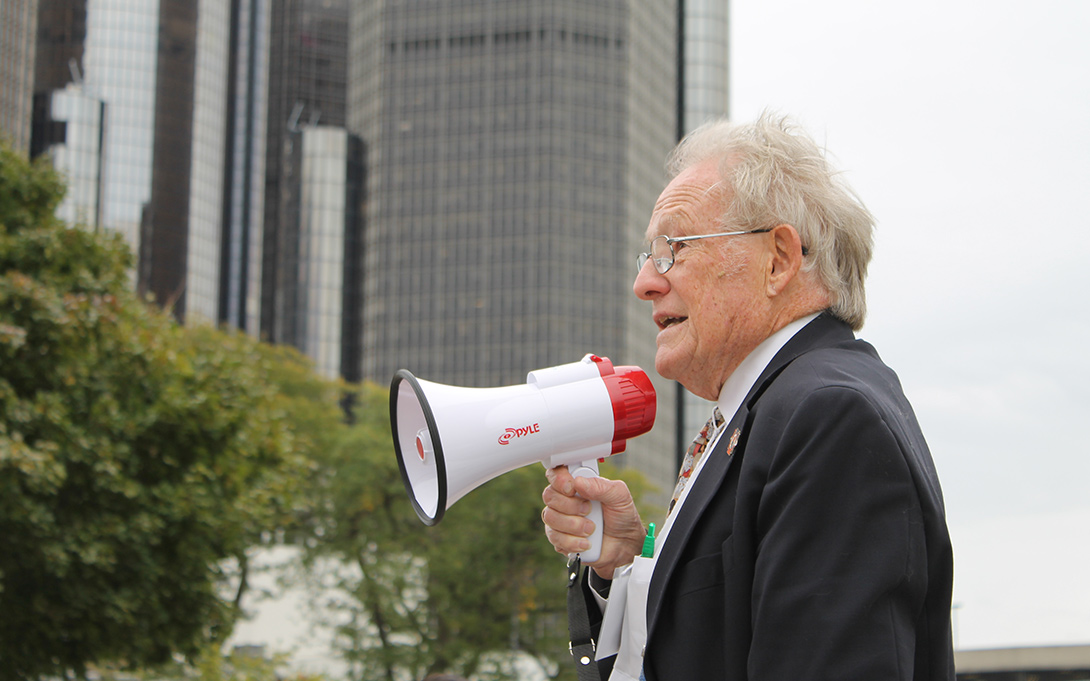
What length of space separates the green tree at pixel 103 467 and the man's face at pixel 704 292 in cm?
1147

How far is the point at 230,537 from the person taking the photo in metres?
15.5

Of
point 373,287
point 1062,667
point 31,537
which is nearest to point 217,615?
point 31,537

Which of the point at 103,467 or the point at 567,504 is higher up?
the point at 567,504

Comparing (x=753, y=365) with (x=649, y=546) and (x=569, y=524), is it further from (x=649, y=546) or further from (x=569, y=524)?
(x=569, y=524)

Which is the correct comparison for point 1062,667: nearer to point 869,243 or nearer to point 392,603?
point 392,603

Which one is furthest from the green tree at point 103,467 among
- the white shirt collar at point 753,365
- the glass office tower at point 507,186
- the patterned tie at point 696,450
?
the glass office tower at point 507,186

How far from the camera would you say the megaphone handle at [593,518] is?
273cm

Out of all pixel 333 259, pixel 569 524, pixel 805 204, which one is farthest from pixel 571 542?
pixel 333 259

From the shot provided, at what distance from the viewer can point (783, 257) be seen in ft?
8.16

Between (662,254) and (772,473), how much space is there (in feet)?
2.25

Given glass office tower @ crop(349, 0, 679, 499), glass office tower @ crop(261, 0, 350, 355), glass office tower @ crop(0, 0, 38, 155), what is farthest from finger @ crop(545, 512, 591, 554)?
glass office tower @ crop(261, 0, 350, 355)

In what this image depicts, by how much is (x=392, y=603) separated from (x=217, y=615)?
16.6 meters

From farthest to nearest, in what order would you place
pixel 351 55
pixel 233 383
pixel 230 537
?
pixel 351 55
pixel 233 383
pixel 230 537

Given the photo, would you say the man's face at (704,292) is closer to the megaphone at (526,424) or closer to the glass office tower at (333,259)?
the megaphone at (526,424)
